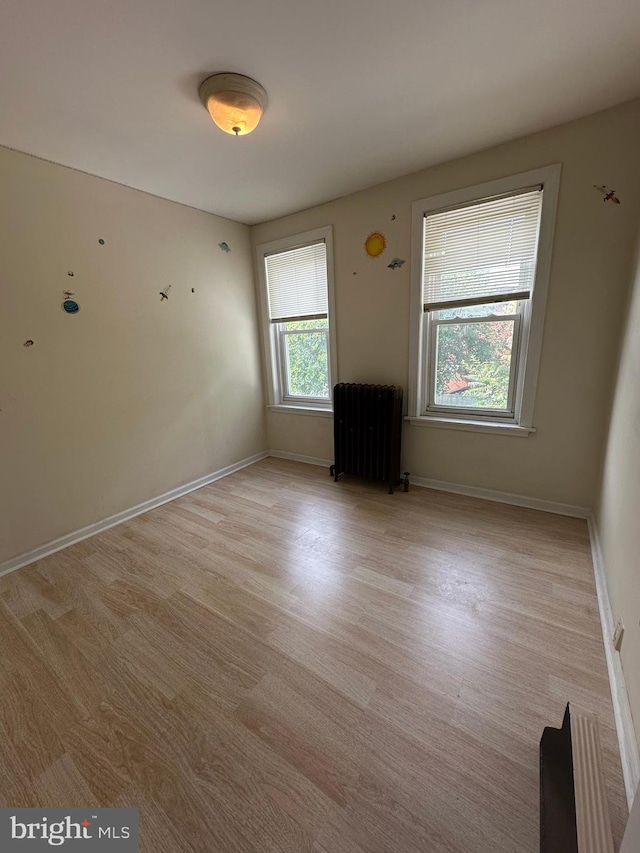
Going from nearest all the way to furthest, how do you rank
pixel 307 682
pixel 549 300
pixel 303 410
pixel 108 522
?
pixel 307 682, pixel 549 300, pixel 108 522, pixel 303 410

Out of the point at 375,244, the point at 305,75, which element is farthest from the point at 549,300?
the point at 305,75

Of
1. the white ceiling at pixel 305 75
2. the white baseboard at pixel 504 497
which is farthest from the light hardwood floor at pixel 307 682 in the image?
the white ceiling at pixel 305 75

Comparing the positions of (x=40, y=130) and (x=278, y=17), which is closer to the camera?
(x=278, y=17)

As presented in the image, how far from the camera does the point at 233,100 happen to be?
1534mm

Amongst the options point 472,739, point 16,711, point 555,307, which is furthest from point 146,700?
point 555,307

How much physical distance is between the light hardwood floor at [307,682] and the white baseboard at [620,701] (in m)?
0.03

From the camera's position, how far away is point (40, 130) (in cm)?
179

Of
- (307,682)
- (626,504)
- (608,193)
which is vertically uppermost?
(608,193)

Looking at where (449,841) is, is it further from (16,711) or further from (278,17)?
(278,17)

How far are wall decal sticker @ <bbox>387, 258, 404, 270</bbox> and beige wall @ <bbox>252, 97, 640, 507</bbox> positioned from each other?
0.14 ft

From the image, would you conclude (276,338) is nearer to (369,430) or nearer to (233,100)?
(369,430)

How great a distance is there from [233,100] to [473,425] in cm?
248

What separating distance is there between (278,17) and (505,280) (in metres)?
1.90

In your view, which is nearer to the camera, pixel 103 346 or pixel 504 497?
pixel 103 346
